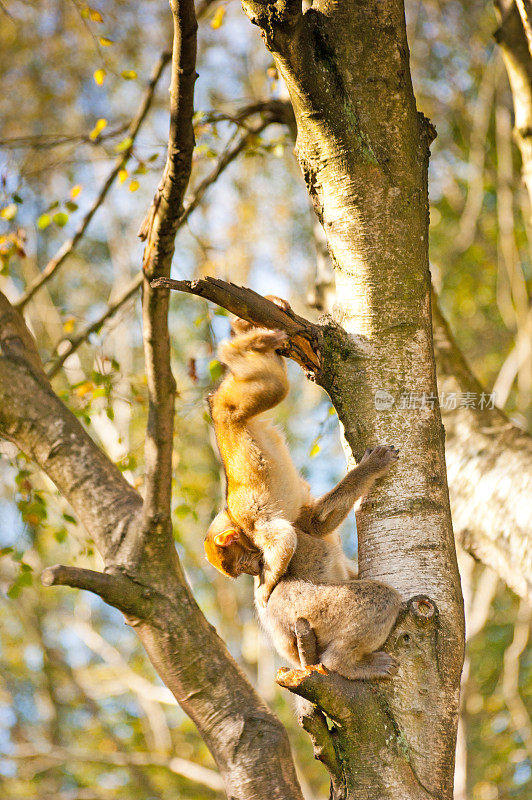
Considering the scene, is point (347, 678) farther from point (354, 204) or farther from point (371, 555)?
point (354, 204)

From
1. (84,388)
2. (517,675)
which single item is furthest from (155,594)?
(517,675)

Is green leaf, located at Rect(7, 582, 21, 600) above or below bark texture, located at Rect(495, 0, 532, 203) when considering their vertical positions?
below

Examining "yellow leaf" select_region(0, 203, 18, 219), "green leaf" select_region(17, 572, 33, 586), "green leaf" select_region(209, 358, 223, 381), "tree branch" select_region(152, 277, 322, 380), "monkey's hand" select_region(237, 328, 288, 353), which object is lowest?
"green leaf" select_region(17, 572, 33, 586)

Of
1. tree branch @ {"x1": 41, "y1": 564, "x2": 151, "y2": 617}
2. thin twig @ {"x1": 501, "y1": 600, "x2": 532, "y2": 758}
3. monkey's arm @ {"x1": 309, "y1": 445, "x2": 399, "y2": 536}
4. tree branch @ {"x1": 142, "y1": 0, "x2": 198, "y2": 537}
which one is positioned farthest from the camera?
thin twig @ {"x1": 501, "y1": 600, "x2": 532, "y2": 758}

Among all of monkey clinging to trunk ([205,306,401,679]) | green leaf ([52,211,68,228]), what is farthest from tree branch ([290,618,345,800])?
green leaf ([52,211,68,228])

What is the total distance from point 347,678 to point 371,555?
18.8 inches

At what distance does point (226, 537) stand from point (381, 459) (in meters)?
0.91

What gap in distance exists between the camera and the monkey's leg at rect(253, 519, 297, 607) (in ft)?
11.2

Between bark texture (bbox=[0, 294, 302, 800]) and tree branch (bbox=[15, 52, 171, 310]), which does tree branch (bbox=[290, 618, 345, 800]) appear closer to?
bark texture (bbox=[0, 294, 302, 800])

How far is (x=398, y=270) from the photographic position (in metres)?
3.12

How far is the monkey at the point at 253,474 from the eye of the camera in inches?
138

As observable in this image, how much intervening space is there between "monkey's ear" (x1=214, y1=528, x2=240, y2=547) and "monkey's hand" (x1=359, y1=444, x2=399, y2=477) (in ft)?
2.76

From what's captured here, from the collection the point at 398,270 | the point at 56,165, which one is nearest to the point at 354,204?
the point at 398,270

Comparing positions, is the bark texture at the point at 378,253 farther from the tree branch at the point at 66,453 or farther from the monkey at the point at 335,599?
the tree branch at the point at 66,453
